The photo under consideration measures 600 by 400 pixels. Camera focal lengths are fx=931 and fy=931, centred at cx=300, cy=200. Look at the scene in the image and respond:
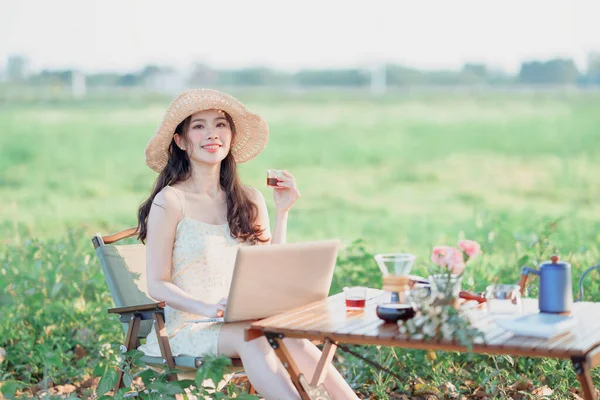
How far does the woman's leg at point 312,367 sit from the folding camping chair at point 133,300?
191 millimetres

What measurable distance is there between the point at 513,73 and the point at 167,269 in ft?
72.9

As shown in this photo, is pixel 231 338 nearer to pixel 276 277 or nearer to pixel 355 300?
pixel 276 277

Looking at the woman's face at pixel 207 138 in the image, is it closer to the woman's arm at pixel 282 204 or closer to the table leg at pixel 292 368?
the woman's arm at pixel 282 204

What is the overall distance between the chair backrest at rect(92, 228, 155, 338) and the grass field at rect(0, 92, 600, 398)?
2.93 feet

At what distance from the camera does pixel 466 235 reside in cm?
585

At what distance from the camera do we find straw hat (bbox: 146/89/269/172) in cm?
338

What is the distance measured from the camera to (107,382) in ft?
10.7

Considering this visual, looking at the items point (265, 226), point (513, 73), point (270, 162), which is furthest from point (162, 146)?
point (513, 73)

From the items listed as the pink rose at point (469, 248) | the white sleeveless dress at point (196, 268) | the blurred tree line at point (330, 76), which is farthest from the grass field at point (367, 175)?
the pink rose at point (469, 248)

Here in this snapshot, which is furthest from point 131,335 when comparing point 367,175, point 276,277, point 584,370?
point 367,175

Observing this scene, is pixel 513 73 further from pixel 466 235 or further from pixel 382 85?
pixel 466 235

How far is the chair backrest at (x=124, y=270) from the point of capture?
3492mm

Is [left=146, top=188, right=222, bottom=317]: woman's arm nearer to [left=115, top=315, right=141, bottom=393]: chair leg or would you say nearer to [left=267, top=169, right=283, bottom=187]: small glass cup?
[left=115, top=315, right=141, bottom=393]: chair leg

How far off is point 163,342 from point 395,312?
2.98ft
